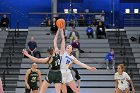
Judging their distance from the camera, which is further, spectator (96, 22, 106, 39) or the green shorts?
spectator (96, 22, 106, 39)

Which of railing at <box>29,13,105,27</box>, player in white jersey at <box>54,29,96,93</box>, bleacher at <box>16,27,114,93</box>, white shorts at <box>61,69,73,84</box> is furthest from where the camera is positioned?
railing at <box>29,13,105,27</box>

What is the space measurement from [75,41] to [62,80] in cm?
1082

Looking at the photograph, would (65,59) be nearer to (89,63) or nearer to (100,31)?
(89,63)

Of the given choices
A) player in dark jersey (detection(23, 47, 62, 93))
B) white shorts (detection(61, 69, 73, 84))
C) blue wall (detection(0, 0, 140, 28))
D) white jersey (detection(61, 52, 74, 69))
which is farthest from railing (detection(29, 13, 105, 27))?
player in dark jersey (detection(23, 47, 62, 93))

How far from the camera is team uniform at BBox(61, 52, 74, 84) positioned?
10.5 metres

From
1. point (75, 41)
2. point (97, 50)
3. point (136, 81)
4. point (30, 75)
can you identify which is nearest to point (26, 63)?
point (75, 41)

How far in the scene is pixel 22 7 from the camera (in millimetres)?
29375

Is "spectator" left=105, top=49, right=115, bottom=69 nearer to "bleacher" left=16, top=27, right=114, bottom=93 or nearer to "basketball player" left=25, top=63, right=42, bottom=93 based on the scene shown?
"bleacher" left=16, top=27, right=114, bottom=93

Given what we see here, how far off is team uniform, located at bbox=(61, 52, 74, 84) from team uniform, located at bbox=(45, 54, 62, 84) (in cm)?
42

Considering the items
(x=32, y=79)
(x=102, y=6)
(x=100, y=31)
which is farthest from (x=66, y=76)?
(x=102, y=6)

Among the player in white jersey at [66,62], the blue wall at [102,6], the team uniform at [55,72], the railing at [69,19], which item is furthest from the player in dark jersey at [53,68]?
the blue wall at [102,6]

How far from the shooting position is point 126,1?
29547 millimetres

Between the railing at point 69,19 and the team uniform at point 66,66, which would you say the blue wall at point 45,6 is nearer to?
the railing at point 69,19

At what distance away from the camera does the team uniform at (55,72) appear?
9977 millimetres
